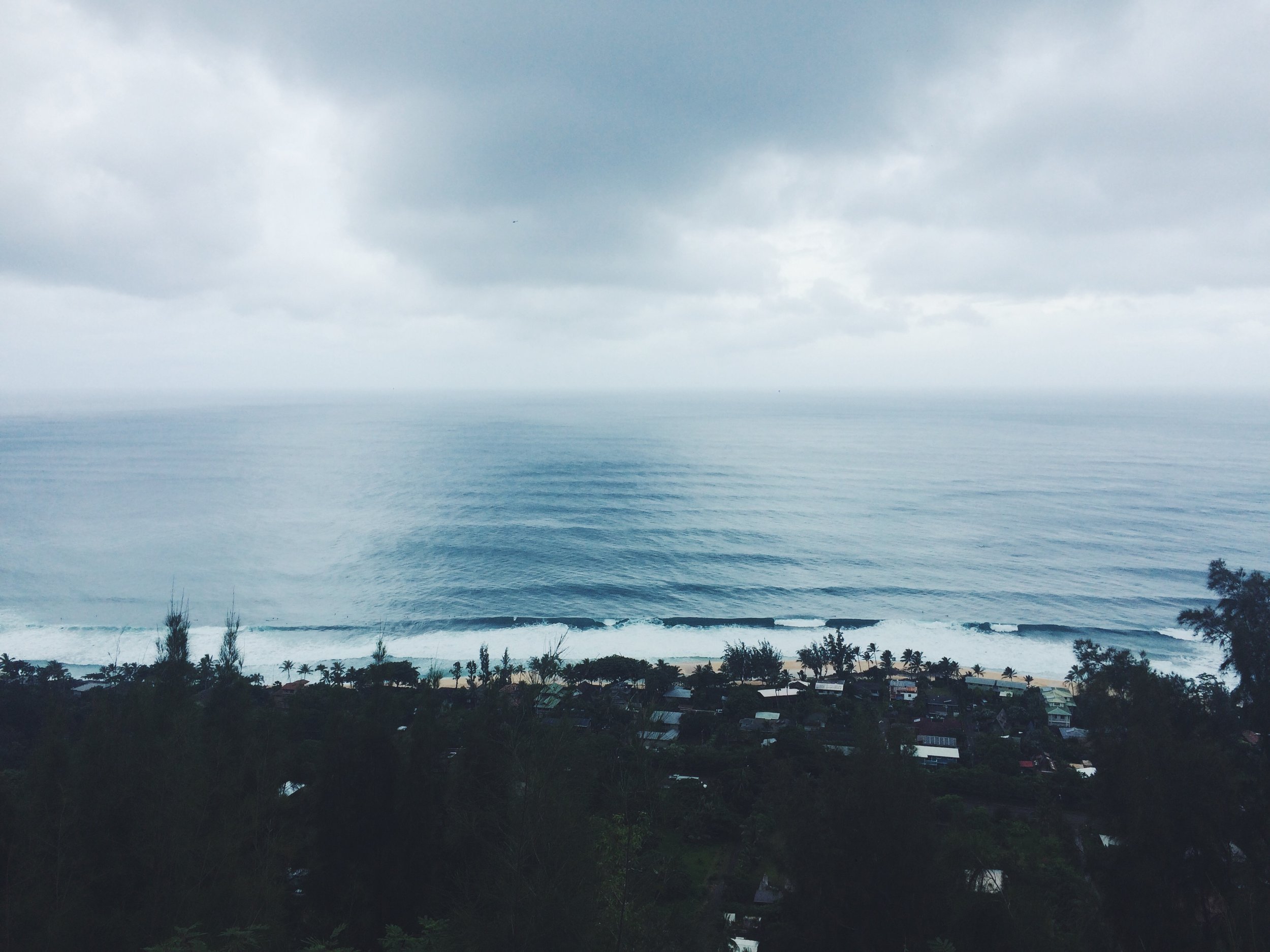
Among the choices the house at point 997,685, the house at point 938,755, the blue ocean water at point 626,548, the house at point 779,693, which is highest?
the blue ocean water at point 626,548

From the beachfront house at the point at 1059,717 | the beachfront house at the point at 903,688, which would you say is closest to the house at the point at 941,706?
the beachfront house at the point at 903,688

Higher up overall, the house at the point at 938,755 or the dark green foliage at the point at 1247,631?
the dark green foliage at the point at 1247,631

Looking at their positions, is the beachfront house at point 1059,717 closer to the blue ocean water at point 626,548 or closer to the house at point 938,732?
the house at point 938,732

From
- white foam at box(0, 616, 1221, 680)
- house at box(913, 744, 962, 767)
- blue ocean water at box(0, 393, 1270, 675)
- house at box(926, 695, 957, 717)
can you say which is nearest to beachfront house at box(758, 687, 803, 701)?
white foam at box(0, 616, 1221, 680)

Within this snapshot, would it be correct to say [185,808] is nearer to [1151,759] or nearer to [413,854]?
[413,854]

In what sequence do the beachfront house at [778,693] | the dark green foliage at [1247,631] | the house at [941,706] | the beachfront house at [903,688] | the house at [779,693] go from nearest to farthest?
the dark green foliage at [1247,631] → the house at [941,706] → the beachfront house at [778,693] → the house at [779,693] → the beachfront house at [903,688]

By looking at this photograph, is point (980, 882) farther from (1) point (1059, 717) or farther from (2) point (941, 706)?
(1) point (1059, 717)
